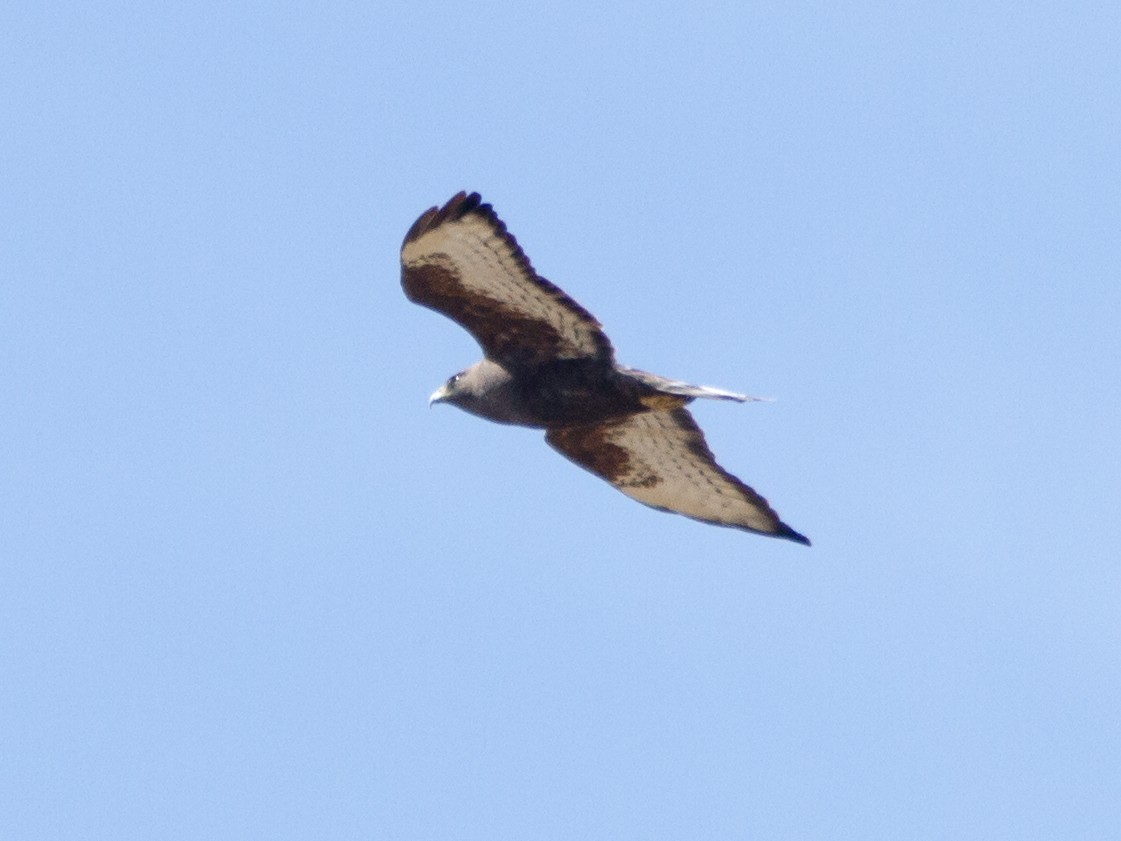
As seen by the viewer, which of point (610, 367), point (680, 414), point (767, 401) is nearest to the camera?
point (767, 401)

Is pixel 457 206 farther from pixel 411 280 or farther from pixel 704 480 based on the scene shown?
pixel 704 480

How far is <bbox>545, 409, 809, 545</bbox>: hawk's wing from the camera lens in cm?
1561

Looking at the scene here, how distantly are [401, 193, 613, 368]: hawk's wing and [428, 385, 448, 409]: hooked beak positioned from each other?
1.54ft

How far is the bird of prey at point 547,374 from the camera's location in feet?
46.3

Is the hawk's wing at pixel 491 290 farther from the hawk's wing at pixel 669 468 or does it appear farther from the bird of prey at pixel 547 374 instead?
the hawk's wing at pixel 669 468

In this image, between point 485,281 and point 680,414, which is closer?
point 485,281

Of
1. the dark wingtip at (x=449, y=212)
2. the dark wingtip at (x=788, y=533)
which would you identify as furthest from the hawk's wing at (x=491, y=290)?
the dark wingtip at (x=788, y=533)

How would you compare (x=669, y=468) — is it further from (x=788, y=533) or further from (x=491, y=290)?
(x=491, y=290)

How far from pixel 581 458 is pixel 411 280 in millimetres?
2197

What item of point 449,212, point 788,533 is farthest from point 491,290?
point 788,533

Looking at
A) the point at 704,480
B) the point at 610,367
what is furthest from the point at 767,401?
the point at 704,480

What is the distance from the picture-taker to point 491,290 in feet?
47.1

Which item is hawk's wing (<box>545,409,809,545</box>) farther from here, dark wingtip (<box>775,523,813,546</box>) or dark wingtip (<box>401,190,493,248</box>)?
dark wingtip (<box>401,190,493,248</box>)

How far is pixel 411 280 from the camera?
14.3 metres
